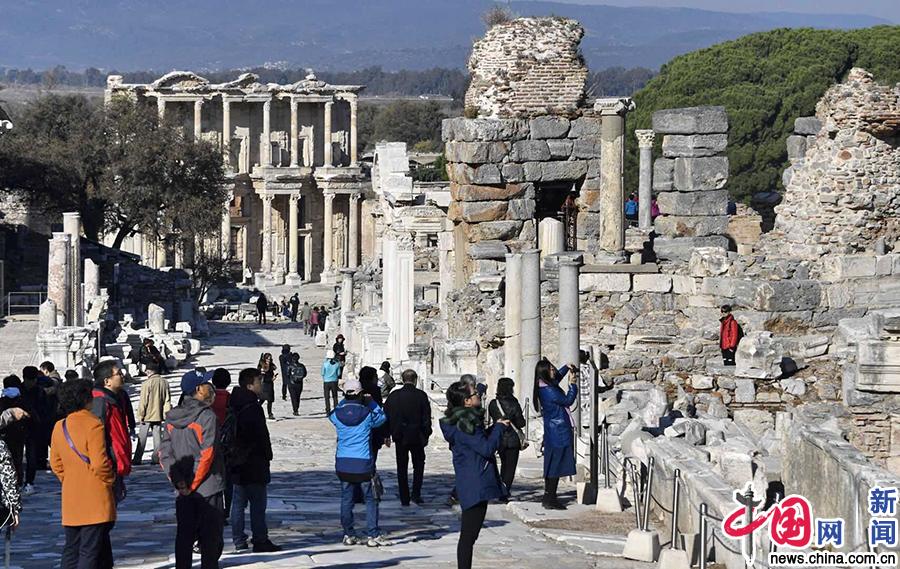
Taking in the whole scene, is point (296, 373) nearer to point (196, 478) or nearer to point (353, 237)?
point (196, 478)

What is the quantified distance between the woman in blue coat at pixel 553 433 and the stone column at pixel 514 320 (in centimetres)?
446

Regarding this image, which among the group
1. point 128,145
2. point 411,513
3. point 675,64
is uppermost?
point 675,64

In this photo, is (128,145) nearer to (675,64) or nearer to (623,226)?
(675,64)

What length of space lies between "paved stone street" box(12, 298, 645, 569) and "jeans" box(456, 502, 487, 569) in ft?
1.96

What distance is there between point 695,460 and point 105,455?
4.31 meters

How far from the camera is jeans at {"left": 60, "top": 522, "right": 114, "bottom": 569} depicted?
35.4 ft

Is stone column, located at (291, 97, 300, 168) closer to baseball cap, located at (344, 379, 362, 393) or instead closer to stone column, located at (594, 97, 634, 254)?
stone column, located at (594, 97, 634, 254)

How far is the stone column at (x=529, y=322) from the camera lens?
19.4 metres

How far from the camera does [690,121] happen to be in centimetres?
2547

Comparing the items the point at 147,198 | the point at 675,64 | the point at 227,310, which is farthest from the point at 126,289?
the point at 675,64

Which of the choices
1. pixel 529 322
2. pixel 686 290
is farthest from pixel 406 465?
pixel 686 290

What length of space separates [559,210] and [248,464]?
563 inches

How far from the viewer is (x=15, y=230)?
62656 mm

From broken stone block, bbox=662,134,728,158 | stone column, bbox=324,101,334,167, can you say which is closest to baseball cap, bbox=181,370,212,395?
broken stone block, bbox=662,134,728,158
